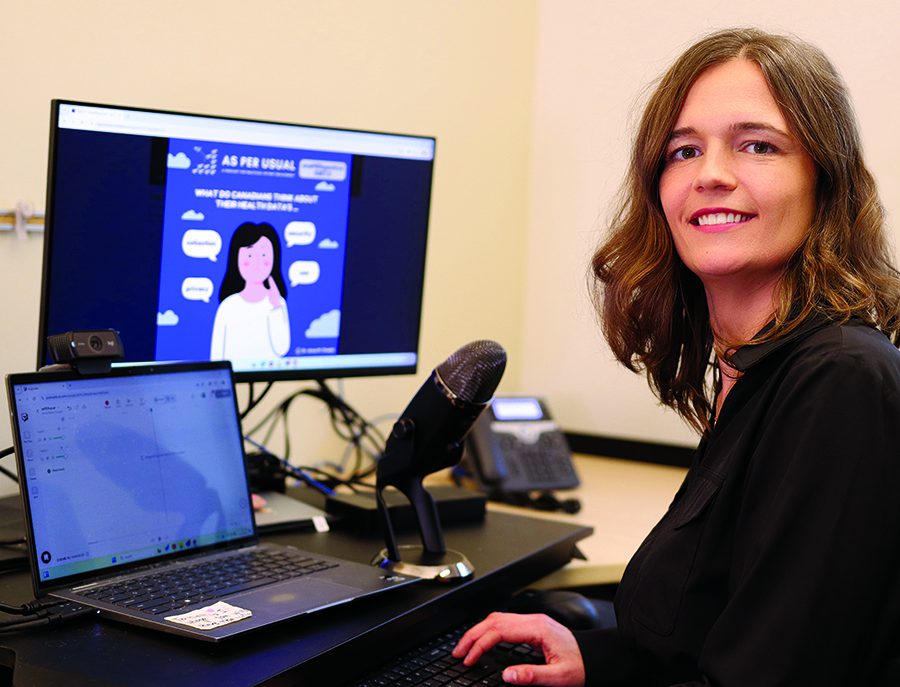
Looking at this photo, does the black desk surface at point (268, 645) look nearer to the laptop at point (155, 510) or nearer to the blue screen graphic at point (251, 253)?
the laptop at point (155, 510)

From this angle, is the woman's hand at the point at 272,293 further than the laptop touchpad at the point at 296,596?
Yes

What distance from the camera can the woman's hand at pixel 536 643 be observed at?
1137 millimetres

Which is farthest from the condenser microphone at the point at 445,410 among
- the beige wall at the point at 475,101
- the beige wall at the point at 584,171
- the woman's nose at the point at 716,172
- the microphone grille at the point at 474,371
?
the beige wall at the point at 584,171

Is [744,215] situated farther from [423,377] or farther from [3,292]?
[423,377]

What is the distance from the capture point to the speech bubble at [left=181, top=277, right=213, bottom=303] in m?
1.40

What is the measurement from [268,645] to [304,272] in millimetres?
646

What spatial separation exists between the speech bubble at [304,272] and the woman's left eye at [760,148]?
68 centimetres

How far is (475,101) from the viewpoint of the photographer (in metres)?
2.27

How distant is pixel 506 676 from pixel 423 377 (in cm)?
117

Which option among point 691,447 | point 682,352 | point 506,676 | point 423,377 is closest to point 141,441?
point 506,676

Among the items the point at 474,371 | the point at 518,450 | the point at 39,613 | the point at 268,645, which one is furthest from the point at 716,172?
the point at 518,450

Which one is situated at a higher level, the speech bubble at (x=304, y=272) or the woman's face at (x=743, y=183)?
the woman's face at (x=743, y=183)

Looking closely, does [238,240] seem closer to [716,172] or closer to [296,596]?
[296,596]

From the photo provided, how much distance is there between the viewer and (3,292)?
146cm
